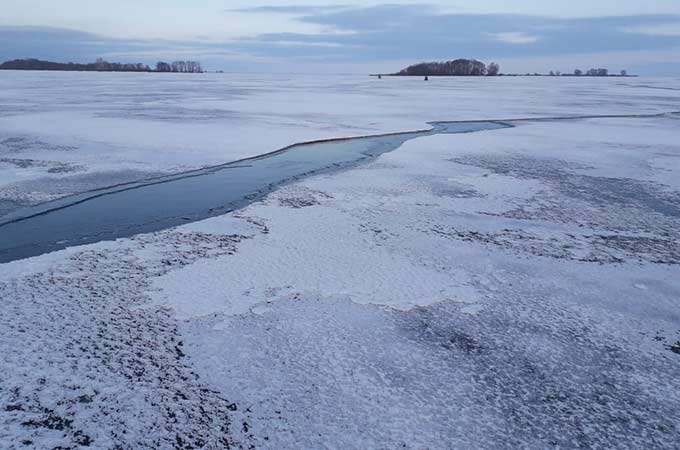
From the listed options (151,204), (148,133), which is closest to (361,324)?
(151,204)

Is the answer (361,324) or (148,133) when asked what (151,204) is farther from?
(148,133)

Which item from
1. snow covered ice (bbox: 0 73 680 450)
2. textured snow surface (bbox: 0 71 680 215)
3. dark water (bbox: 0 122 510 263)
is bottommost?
snow covered ice (bbox: 0 73 680 450)

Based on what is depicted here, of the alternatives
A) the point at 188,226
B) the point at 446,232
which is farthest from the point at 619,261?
the point at 188,226

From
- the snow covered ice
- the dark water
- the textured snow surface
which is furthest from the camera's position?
the textured snow surface

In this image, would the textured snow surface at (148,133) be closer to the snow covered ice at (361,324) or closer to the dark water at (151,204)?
the snow covered ice at (361,324)

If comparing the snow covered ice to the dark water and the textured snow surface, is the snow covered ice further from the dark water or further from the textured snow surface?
the dark water

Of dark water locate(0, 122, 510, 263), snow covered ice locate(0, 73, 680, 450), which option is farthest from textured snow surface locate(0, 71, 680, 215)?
dark water locate(0, 122, 510, 263)
